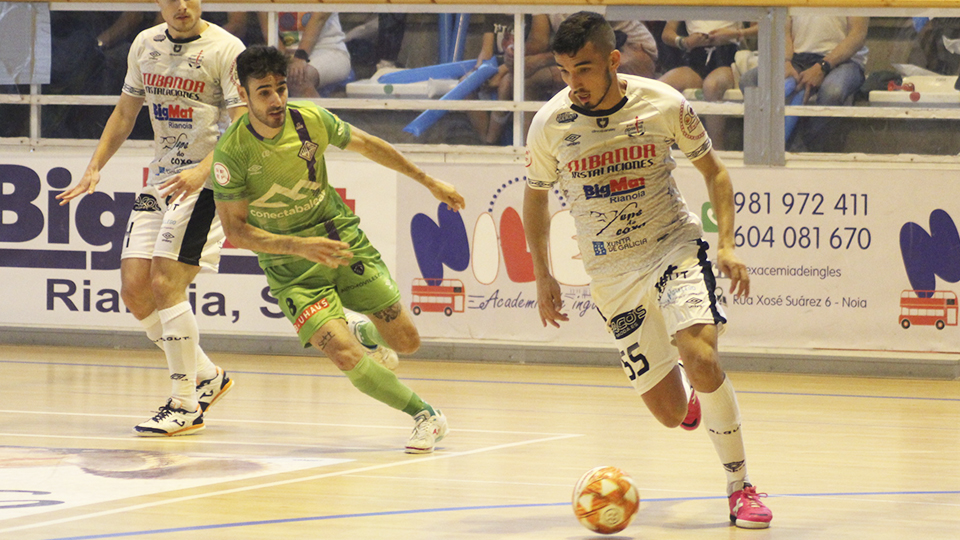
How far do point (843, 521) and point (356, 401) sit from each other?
3916 mm

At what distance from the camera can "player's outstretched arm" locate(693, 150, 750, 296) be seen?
4117mm

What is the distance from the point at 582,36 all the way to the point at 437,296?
5340 mm

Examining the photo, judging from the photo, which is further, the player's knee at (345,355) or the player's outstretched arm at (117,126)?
the player's outstretched arm at (117,126)

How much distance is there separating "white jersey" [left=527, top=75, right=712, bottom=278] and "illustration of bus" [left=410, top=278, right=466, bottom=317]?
4.82m

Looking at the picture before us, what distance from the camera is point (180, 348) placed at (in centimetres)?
626

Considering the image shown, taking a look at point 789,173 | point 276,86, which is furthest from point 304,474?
point 789,173

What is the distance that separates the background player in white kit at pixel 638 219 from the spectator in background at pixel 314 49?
592 centimetres

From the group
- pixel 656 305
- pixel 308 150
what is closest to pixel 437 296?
pixel 308 150

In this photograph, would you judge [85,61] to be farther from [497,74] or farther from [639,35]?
[639,35]

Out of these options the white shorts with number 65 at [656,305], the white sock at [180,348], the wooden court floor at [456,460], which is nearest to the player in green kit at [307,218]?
the wooden court floor at [456,460]

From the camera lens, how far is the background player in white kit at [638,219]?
14.0 feet

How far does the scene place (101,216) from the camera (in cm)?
992

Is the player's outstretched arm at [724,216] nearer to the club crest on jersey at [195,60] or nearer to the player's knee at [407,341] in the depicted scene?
the player's knee at [407,341]

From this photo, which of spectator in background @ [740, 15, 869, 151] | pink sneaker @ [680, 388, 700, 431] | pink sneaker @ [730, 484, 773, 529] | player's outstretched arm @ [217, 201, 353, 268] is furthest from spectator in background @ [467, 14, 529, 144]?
pink sneaker @ [730, 484, 773, 529]
